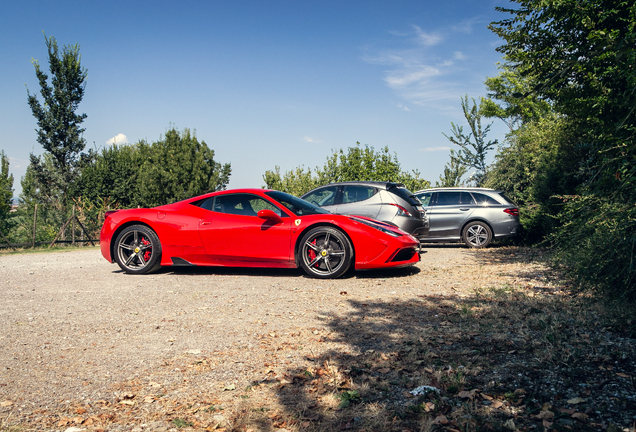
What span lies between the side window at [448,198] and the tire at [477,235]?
78cm

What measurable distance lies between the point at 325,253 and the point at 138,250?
341 cm

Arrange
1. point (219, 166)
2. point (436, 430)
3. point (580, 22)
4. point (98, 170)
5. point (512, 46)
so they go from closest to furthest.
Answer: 1. point (436, 430)
2. point (580, 22)
3. point (512, 46)
4. point (98, 170)
5. point (219, 166)

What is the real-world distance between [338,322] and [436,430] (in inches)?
88.4

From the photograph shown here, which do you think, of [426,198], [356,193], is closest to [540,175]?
[426,198]

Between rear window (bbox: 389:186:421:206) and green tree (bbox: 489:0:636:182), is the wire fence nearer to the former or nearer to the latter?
rear window (bbox: 389:186:421:206)

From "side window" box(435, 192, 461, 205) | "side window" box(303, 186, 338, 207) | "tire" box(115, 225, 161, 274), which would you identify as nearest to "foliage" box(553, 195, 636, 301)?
"side window" box(303, 186, 338, 207)

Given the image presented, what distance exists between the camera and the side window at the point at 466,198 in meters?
12.5

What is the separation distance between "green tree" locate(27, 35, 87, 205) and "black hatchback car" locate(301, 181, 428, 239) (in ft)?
88.3

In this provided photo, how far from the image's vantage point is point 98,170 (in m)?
33.4

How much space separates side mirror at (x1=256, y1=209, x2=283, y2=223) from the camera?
7309 mm

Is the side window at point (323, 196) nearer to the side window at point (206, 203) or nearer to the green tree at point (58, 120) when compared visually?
the side window at point (206, 203)

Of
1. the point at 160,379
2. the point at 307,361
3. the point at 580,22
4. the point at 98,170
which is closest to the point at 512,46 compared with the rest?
the point at 580,22

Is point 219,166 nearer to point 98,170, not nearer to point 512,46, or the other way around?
point 98,170

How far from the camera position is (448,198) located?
1284 centimetres
